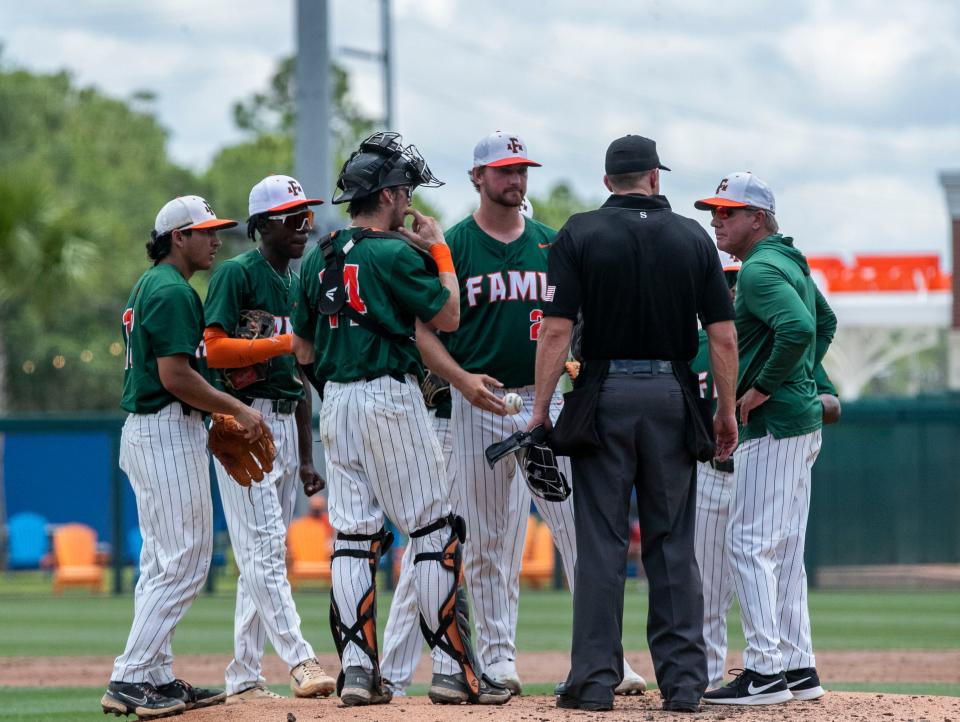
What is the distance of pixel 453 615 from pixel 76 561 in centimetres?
1515

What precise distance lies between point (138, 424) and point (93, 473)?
18.4 meters

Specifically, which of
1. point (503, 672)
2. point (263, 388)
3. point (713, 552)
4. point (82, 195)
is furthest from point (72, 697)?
point (82, 195)

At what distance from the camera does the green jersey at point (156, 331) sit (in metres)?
5.93

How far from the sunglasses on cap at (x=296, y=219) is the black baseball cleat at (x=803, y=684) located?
2925mm

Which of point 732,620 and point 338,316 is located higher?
point 338,316

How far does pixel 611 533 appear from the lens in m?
5.53

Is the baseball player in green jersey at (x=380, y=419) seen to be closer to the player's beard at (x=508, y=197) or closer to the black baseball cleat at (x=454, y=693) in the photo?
the black baseball cleat at (x=454, y=693)

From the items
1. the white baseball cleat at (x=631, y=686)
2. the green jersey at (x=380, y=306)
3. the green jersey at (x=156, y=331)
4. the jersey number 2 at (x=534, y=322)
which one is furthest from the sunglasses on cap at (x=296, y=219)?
the white baseball cleat at (x=631, y=686)

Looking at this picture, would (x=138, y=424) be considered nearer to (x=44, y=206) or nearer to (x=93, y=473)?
(x=44, y=206)

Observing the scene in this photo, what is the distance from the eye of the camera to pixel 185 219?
20.6 ft

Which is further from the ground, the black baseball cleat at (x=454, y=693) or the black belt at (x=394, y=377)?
the black belt at (x=394, y=377)

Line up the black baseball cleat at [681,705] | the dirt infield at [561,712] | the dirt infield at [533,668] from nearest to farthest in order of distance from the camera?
the dirt infield at [561,712] → the black baseball cleat at [681,705] → the dirt infield at [533,668]

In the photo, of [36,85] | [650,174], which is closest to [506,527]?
[650,174]

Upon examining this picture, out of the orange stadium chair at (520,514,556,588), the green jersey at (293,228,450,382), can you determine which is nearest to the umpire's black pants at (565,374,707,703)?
the green jersey at (293,228,450,382)
